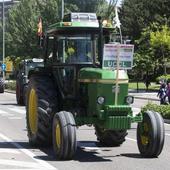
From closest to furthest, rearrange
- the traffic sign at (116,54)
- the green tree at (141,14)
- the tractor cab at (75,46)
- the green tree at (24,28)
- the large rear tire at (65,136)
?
the large rear tire at (65,136) < the traffic sign at (116,54) < the tractor cab at (75,46) < the green tree at (141,14) < the green tree at (24,28)

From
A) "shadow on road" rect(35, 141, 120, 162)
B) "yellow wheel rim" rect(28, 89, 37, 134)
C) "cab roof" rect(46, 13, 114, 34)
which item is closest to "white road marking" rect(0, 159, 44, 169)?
"shadow on road" rect(35, 141, 120, 162)

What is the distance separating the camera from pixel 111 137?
13562 mm

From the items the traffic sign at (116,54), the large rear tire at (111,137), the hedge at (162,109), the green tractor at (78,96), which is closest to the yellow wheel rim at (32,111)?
the green tractor at (78,96)

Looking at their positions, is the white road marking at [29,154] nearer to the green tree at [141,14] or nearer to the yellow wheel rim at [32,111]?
the yellow wheel rim at [32,111]

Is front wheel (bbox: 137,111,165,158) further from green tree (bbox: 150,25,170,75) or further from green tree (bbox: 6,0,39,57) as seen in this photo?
green tree (bbox: 6,0,39,57)

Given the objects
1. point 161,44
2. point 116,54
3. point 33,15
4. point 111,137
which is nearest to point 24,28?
point 33,15

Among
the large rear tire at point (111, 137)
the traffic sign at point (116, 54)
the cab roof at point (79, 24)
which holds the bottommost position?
the large rear tire at point (111, 137)

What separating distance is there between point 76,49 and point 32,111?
192 centimetres

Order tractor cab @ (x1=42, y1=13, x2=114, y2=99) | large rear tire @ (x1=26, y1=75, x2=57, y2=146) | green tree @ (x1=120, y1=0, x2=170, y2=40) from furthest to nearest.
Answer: green tree @ (x1=120, y1=0, x2=170, y2=40)
tractor cab @ (x1=42, y1=13, x2=114, y2=99)
large rear tire @ (x1=26, y1=75, x2=57, y2=146)

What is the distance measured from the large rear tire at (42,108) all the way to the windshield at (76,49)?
2.27 feet

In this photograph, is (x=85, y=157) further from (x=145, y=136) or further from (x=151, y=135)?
(x=151, y=135)

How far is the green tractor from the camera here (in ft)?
38.1

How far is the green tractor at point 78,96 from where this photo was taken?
11.6 metres

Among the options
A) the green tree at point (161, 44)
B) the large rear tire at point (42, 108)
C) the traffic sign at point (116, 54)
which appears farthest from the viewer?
the green tree at point (161, 44)
